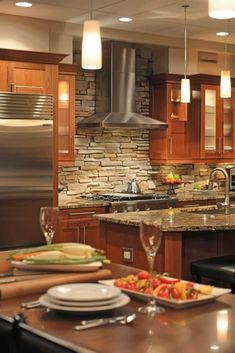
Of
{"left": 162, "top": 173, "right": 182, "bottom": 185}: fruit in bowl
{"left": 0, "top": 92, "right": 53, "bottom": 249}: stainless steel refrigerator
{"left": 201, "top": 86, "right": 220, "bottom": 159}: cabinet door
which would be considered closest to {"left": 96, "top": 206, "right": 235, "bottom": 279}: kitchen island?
{"left": 0, "top": 92, "right": 53, "bottom": 249}: stainless steel refrigerator

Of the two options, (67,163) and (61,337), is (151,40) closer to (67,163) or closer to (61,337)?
(67,163)

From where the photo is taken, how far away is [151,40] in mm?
7227

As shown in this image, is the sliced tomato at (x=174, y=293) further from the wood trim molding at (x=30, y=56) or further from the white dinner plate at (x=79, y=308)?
the wood trim molding at (x=30, y=56)

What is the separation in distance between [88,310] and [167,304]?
315 mm

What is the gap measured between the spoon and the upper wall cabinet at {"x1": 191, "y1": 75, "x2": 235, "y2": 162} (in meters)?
5.81

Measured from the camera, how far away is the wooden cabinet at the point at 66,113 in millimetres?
6476

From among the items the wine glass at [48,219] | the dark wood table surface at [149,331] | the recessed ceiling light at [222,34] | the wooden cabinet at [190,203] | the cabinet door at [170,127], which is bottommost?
the wooden cabinet at [190,203]

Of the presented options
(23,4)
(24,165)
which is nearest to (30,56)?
(23,4)

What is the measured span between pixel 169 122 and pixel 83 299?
567 centimetres

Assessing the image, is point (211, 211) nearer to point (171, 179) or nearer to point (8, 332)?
point (171, 179)

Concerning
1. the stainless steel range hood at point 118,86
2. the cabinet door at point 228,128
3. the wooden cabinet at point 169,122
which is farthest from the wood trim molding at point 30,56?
the cabinet door at point 228,128

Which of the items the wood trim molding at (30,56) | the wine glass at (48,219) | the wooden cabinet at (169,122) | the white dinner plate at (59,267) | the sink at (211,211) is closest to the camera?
the white dinner plate at (59,267)

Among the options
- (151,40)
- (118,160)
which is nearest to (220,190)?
(118,160)

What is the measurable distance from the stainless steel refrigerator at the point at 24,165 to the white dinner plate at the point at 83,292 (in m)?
3.60
